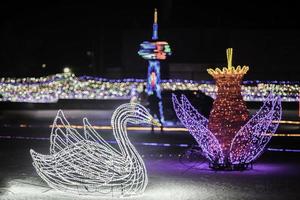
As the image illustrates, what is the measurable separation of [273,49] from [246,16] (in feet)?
18.0

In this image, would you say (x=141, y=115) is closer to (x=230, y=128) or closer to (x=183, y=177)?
(x=183, y=177)

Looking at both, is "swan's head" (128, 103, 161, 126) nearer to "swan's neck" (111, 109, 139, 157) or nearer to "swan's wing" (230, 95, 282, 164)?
"swan's neck" (111, 109, 139, 157)

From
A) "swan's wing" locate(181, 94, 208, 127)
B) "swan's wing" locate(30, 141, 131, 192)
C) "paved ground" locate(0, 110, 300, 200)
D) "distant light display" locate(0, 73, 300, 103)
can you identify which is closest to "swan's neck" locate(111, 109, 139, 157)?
"swan's wing" locate(30, 141, 131, 192)

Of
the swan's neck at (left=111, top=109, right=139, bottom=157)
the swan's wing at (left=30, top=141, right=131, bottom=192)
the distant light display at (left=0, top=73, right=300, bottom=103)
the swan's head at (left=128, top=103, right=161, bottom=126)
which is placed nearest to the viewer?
the swan's head at (left=128, top=103, right=161, bottom=126)

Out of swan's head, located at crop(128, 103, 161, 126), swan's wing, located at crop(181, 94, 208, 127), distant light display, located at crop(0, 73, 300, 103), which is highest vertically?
swan's head, located at crop(128, 103, 161, 126)

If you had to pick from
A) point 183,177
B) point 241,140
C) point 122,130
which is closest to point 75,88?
point 241,140

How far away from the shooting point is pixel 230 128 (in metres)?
12.8

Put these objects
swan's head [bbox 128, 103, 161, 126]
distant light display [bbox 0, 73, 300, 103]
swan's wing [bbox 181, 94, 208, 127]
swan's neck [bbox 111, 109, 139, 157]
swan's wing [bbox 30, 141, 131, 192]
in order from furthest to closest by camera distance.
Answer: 1. distant light display [bbox 0, 73, 300, 103]
2. swan's wing [bbox 181, 94, 208, 127]
3. swan's wing [bbox 30, 141, 131, 192]
4. swan's neck [bbox 111, 109, 139, 157]
5. swan's head [bbox 128, 103, 161, 126]

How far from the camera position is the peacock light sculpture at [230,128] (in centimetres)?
1263

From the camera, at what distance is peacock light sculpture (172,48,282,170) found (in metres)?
12.6

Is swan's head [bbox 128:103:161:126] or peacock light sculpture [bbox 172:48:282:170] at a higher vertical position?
swan's head [bbox 128:103:161:126]

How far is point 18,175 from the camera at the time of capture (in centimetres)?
1221

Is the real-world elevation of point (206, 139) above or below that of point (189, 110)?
below

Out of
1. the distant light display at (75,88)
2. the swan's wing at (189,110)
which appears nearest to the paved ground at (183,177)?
the swan's wing at (189,110)
